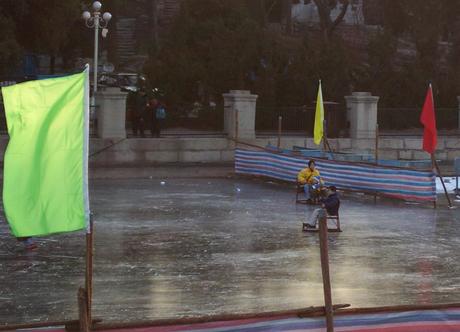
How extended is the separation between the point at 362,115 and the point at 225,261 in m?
23.3

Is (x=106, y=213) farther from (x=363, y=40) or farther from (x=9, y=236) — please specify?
(x=363, y=40)

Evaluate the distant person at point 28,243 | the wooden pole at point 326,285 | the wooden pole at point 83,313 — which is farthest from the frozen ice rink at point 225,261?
the wooden pole at point 83,313

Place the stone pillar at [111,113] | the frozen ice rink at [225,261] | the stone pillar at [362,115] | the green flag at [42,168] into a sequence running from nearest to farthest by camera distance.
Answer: the green flag at [42,168]
the frozen ice rink at [225,261]
the stone pillar at [111,113]
the stone pillar at [362,115]

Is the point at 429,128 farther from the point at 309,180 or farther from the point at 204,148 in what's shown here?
the point at 204,148

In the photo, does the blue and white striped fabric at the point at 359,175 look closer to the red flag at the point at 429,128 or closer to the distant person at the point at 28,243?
the red flag at the point at 429,128

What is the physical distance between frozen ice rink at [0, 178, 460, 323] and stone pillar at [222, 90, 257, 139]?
39.1ft

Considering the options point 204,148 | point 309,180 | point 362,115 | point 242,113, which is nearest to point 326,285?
point 309,180

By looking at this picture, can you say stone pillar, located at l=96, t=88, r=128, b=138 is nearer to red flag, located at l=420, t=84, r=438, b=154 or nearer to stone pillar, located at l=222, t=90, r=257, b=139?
stone pillar, located at l=222, t=90, r=257, b=139

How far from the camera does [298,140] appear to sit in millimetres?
37688

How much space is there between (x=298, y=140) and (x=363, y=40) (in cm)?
2979

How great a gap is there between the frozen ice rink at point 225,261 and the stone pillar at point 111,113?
981cm

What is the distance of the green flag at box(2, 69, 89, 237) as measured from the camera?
792cm

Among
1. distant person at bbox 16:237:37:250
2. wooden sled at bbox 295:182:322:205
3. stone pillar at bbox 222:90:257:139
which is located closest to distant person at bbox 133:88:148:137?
stone pillar at bbox 222:90:257:139

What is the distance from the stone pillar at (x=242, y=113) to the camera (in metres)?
37.3
